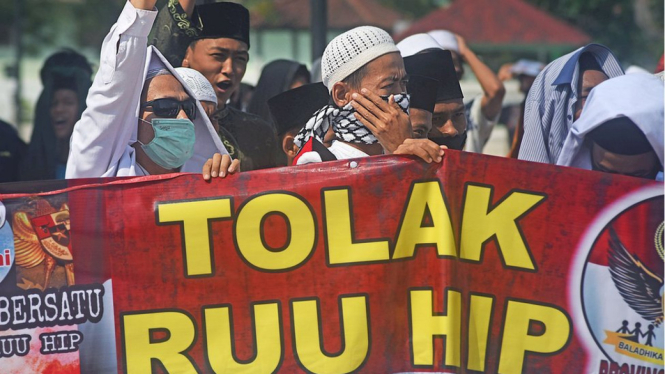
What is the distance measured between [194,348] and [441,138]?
72.8 inches

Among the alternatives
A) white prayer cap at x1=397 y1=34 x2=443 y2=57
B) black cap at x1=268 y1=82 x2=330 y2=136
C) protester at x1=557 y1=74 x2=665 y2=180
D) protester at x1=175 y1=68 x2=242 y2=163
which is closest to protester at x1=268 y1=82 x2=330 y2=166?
black cap at x1=268 y1=82 x2=330 y2=136

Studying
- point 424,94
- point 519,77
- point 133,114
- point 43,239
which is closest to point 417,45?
point 424,94

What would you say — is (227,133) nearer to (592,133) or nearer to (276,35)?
(592,133)

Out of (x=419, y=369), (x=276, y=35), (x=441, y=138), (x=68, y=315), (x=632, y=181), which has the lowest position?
(x=419, y=369)

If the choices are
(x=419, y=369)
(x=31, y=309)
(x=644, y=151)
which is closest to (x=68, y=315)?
(x=31, y=309)

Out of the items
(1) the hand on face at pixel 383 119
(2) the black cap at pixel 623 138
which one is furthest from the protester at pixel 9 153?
(2) the black cap at pixel 623 138

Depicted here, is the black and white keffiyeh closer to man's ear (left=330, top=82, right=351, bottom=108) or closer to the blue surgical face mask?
man's ear (left=330, top=82, right=351, bottom=108)

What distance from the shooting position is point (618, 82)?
3.75 m

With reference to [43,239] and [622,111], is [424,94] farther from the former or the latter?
[43,239]

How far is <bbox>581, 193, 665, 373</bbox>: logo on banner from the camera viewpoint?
335 cm

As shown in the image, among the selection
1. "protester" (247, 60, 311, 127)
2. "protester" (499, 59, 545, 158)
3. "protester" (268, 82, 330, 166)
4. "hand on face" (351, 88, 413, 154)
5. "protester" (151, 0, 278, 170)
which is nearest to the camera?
"hand on face" (351, 88, 413, 154)

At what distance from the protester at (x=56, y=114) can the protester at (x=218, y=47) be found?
1.24 meters

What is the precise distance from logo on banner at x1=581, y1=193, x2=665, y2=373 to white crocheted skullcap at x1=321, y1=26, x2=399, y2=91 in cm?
107

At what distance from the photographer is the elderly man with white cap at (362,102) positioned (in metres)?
3.57
